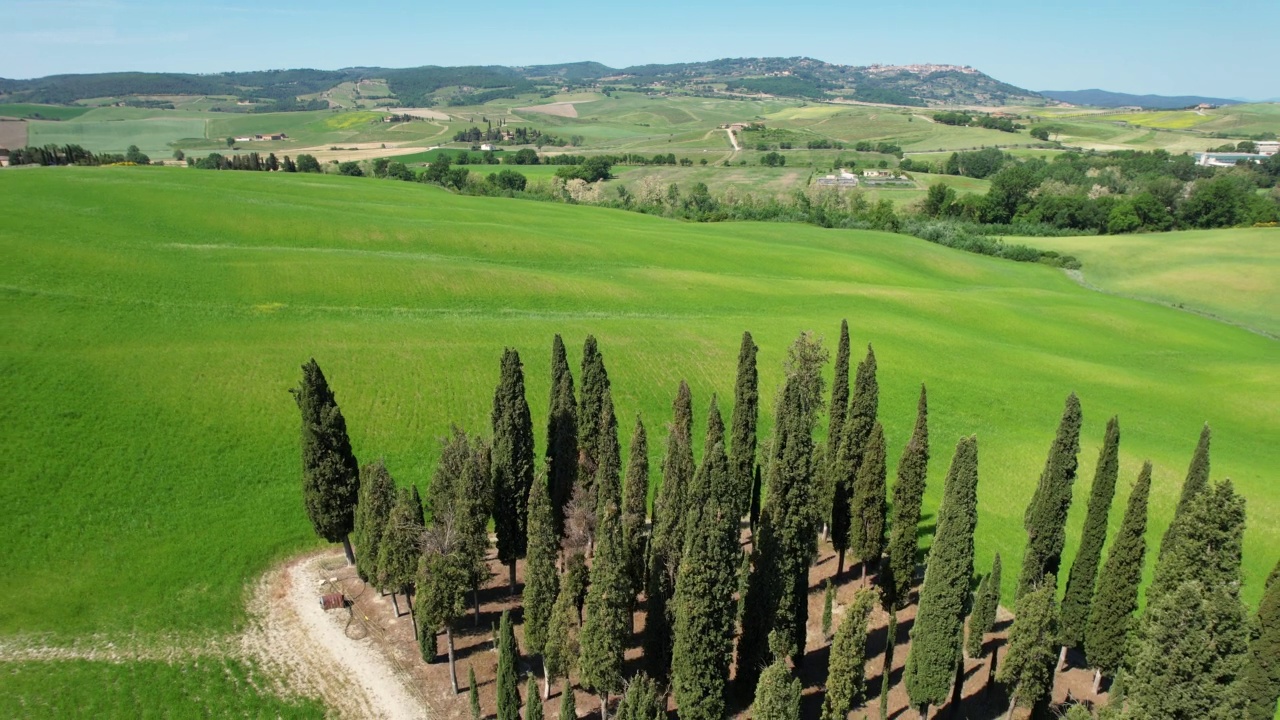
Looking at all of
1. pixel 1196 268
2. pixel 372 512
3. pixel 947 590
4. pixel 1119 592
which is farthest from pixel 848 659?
pixel 1196 268

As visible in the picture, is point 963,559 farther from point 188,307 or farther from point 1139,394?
point 188,307

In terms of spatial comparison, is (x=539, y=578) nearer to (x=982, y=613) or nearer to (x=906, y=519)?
(x=906, y=519)

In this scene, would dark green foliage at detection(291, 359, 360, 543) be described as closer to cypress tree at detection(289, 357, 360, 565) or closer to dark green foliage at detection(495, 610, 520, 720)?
cypress tree at detection(289, 357, 360, 565)

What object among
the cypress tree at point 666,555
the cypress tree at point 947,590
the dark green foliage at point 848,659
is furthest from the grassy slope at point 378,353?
the dark green foliage at point 848,659

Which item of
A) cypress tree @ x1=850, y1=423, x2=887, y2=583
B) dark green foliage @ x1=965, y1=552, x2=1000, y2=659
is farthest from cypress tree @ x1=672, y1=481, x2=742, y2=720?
cypress tree @ x1=850, y1=423, x2=887, y2=583

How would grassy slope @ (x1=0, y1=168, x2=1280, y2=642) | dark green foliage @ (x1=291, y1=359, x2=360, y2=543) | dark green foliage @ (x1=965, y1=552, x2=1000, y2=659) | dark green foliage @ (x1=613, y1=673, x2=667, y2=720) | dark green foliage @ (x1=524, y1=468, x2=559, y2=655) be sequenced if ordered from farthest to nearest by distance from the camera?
grassy slope @ (x1=0, y1=168, x2=1280, y2=642) → dark green foliage @ (x1=291, y1=359, x2=360, y2=543) → dark green foliage @ (x1=965, y1=552, x2=1000, y2=659) → dark green foliage @ (x1=524, y1=468, x2=559, y2=655) → dark green foliage @ (x1=613, y1=673, x2=667, y2=720)

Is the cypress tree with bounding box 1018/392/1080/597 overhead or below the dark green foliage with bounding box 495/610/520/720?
overhead

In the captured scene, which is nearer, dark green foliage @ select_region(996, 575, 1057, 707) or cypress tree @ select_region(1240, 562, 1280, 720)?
cypress tree @ select_region(1240, 562, 1280, 720)
